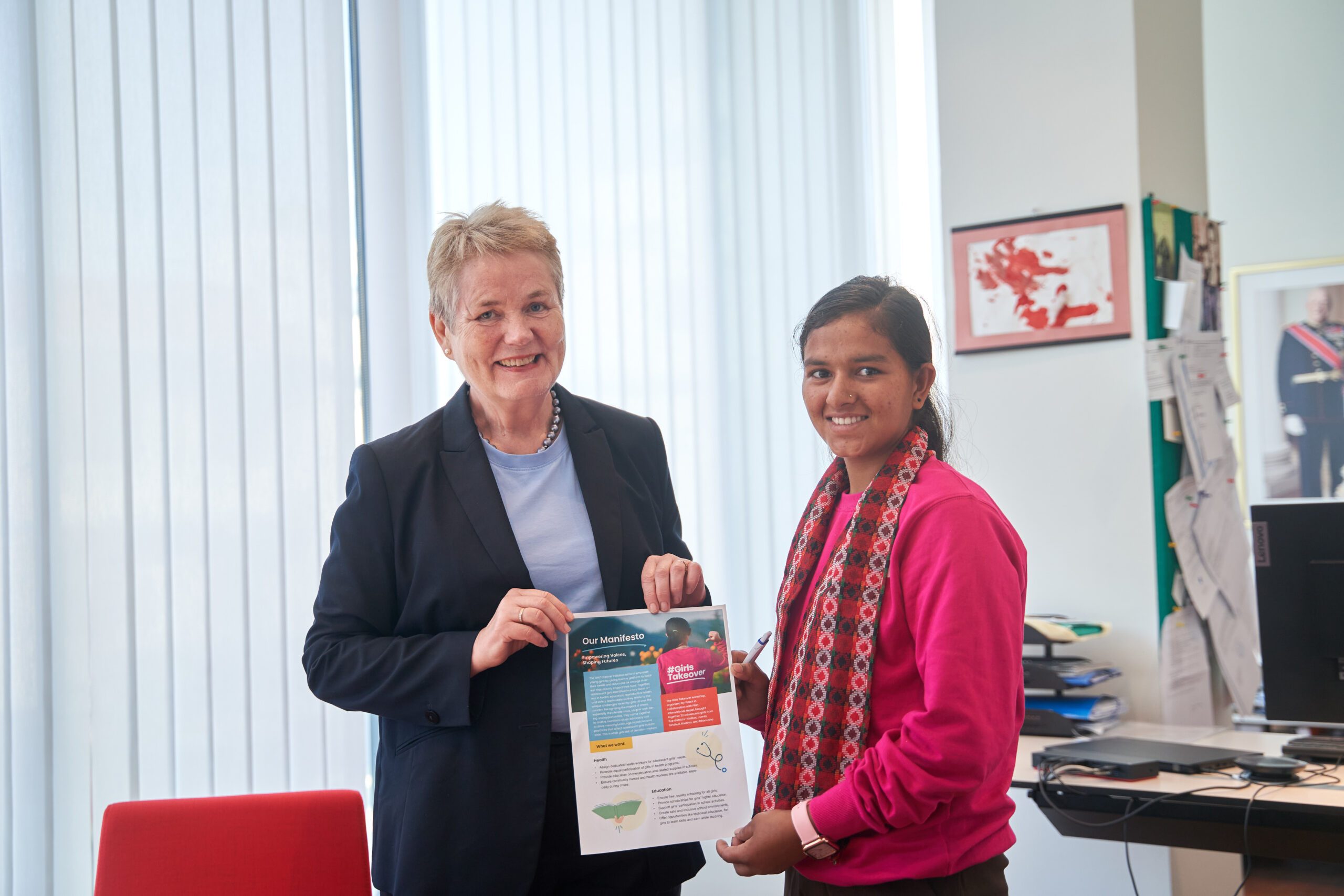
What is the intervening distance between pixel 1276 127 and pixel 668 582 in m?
4.96

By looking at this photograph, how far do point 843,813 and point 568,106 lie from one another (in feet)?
7.60

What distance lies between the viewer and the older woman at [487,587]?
4.62ft

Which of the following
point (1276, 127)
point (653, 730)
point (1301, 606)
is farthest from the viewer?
point (1276, 127)

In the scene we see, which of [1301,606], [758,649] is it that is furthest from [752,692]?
[1301,606]

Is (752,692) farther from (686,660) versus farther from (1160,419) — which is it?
(1160,419)

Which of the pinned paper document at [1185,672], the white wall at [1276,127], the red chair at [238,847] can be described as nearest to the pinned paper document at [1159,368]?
the pinned paper document at [1185,672]

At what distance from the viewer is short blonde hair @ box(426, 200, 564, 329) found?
1523mm

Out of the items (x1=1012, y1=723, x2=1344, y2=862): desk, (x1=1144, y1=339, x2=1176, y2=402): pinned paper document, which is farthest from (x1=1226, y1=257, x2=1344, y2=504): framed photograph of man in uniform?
(x1=1012, y1=723, x2=1344, y2=862): desk

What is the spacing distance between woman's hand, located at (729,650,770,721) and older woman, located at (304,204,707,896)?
5.4 inches

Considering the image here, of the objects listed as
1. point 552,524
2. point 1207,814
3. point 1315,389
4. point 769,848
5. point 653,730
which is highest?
point 1315,389

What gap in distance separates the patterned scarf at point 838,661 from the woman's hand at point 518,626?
0.31 meters

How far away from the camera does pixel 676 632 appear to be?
1476 mm

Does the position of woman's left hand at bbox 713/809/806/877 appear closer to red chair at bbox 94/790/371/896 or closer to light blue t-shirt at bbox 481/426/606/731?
light blue t-shirt at bbox 481/426/606/731

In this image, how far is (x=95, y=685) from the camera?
2035 mm
